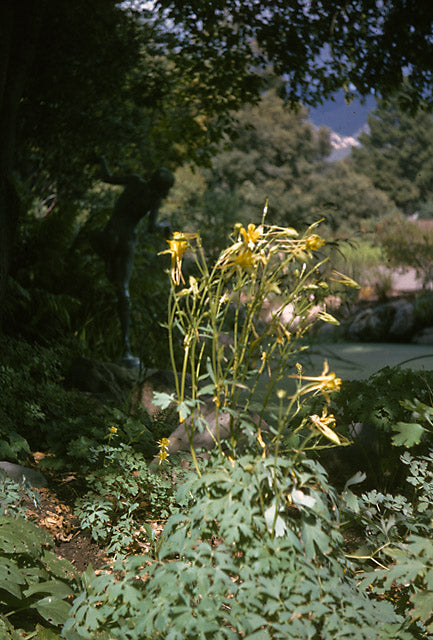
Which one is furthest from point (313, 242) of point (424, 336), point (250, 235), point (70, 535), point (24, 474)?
point (424, 336)

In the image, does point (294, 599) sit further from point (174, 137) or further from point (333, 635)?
point (174, 137)

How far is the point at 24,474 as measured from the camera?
2648 millimetres

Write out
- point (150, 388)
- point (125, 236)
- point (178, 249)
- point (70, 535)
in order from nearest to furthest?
point (178, 249), point (70, 535), point (150, 388), point (125, 236)

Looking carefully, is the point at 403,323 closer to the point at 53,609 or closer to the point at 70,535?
the point at 70,535

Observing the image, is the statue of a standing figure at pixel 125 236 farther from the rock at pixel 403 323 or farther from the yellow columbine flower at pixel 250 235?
the rock at pixel 403 323

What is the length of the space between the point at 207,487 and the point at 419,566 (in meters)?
0.57

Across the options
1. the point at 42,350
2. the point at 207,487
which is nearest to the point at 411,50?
the point at 42,350

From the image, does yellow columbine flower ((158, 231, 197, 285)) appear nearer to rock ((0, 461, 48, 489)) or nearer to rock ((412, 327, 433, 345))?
rock ((0, 461, 48, 489))

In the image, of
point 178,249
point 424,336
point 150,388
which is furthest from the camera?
point 424,336

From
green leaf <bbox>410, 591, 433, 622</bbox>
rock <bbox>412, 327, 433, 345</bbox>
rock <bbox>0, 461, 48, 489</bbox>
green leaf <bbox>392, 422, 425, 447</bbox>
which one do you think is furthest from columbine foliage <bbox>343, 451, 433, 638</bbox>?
rock <bbox>412, 327, 433, 345</bbox>

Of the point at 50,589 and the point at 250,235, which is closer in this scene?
the point at 250,235

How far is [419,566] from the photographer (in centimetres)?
143

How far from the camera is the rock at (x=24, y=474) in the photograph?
2580 mm

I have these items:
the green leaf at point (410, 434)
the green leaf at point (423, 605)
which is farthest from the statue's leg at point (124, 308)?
the green leaf at point (423, 605)
